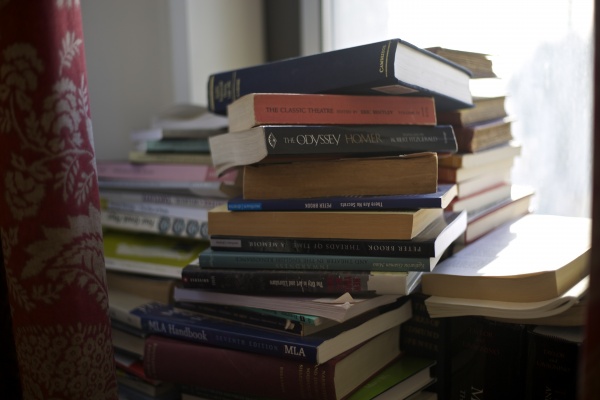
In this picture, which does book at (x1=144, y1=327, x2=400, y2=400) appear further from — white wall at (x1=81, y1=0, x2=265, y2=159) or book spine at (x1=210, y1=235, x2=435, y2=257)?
white wall at (x1=81, y1=0, x2=265, y2=159)

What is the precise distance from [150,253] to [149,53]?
0.43m

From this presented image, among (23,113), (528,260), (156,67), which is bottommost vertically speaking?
(528,260)

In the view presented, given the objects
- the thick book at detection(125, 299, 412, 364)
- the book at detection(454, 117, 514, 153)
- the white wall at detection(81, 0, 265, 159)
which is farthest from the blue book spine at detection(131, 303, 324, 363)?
the white wall at detection(81, 0, 265, 159)

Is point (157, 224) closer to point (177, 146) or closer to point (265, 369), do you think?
point (177, 146)

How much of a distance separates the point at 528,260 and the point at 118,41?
816mm

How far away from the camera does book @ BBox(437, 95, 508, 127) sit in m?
0.79

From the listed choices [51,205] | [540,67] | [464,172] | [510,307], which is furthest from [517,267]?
[51,205]

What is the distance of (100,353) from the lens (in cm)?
65

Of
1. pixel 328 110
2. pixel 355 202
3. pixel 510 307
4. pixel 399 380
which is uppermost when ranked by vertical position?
pixel 328 110

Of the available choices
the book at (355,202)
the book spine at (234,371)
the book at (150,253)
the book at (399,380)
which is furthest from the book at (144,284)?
the book at (399,380)

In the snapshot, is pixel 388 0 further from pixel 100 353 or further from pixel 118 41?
pixel 100 353

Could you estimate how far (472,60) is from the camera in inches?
31.4

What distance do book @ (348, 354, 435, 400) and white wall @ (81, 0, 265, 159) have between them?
0.64 metres

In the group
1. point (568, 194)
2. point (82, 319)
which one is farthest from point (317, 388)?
point (568, 194)
